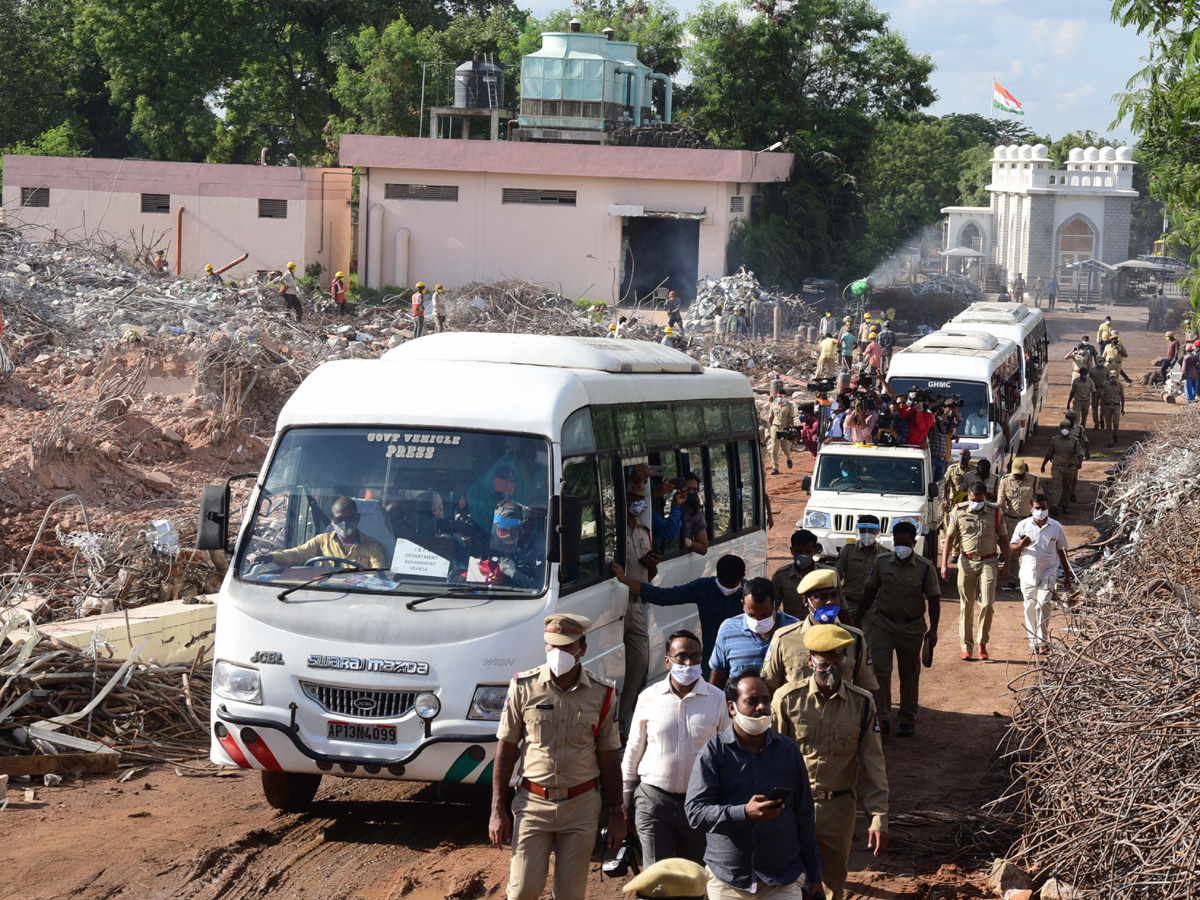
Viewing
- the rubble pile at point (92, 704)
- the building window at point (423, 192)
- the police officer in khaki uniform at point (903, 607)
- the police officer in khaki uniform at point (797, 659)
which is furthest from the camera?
the building window at point (423, 192)

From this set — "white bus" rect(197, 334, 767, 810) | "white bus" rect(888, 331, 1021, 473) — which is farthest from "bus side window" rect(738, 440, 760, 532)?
"white bus" rect(888, 331, 1021, 473)

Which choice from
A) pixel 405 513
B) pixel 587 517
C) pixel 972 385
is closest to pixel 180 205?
pixel 972 385

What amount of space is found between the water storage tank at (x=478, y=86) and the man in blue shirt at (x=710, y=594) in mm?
41305

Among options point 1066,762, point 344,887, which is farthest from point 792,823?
point 344,887

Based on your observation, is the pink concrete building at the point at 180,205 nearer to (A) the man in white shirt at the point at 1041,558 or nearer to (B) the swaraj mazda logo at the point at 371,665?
(A) the man in white shirt at the point at 1041,558

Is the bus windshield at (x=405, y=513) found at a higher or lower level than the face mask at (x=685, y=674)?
higher

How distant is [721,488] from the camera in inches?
436

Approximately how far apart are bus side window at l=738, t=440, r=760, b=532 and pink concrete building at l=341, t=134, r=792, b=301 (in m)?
29.5

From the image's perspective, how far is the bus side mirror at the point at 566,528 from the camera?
289 inches

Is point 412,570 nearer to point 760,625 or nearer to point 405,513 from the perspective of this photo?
point 405,513

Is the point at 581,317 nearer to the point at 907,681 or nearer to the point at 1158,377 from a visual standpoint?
the point at 1158,377

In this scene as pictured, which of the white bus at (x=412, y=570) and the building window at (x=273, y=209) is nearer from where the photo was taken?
the white bus at (x=412, y=570)

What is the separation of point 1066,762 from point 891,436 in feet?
35.4

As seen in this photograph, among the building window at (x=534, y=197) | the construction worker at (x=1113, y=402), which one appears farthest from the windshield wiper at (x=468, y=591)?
the building window at (x=534, y=197)
